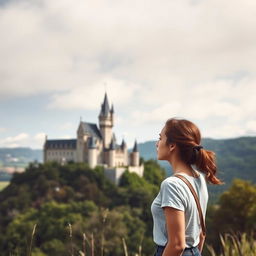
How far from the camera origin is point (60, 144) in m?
78.4

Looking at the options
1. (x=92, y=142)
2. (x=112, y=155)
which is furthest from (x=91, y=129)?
(x=112, y=155)

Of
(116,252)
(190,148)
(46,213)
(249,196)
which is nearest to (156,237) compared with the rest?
(190,148)

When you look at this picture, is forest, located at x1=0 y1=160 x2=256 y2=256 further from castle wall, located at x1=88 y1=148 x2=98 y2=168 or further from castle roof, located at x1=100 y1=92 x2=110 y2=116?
castle roof, located at x1=100 y1=92 x2=110 y2=116

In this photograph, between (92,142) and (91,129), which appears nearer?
(92,142)

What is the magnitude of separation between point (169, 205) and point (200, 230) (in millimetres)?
443

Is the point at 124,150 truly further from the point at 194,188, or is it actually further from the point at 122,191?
the point at 194,188

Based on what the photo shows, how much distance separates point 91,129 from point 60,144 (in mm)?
5970

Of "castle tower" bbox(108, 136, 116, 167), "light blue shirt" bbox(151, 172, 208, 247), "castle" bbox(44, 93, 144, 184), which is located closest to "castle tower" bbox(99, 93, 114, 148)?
"castle" bbox(44, 93, 144, 184)

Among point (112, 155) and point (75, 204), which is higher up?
point (112, 155)

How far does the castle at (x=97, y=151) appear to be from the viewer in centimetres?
7394

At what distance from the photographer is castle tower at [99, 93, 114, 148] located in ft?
262

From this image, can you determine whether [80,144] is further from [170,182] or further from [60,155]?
[170,182]

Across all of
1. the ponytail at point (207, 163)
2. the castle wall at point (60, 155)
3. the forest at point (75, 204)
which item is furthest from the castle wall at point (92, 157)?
the ponytail at point (207, 163)

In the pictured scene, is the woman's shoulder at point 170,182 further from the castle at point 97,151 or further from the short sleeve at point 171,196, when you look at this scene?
the castle at point 97,151
